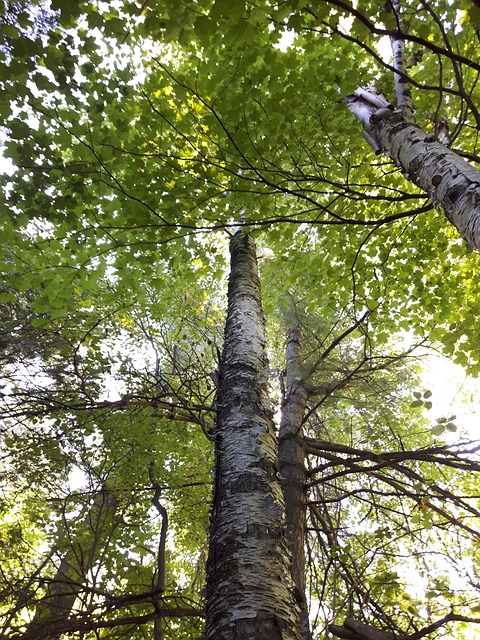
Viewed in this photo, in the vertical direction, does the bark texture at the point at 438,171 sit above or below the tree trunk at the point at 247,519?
above

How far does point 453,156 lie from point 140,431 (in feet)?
12.2

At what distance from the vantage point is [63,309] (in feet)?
10.1

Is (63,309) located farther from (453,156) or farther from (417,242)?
(417,242)

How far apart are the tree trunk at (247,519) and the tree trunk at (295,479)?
47 cm

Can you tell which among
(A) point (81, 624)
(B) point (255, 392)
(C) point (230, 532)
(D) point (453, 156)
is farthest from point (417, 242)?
(A) point (81, 624)

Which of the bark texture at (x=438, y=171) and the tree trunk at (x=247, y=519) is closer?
the tree trunk at (x=247, y=519)

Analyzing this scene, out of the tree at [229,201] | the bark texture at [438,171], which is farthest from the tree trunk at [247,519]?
the bark texture at [438,171]

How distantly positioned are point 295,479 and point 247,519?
63.3 inches

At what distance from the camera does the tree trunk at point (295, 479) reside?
8.58ft

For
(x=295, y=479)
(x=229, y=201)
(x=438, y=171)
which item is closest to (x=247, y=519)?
(x=295, y=479)

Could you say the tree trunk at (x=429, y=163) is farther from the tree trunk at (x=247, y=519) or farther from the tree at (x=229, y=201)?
the tree trunk at (x=247, y=519)

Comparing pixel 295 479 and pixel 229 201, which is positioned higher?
pixel 229 201

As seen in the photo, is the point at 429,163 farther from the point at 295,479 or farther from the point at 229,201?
the point at 295,479

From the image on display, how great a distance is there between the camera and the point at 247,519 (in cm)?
155
